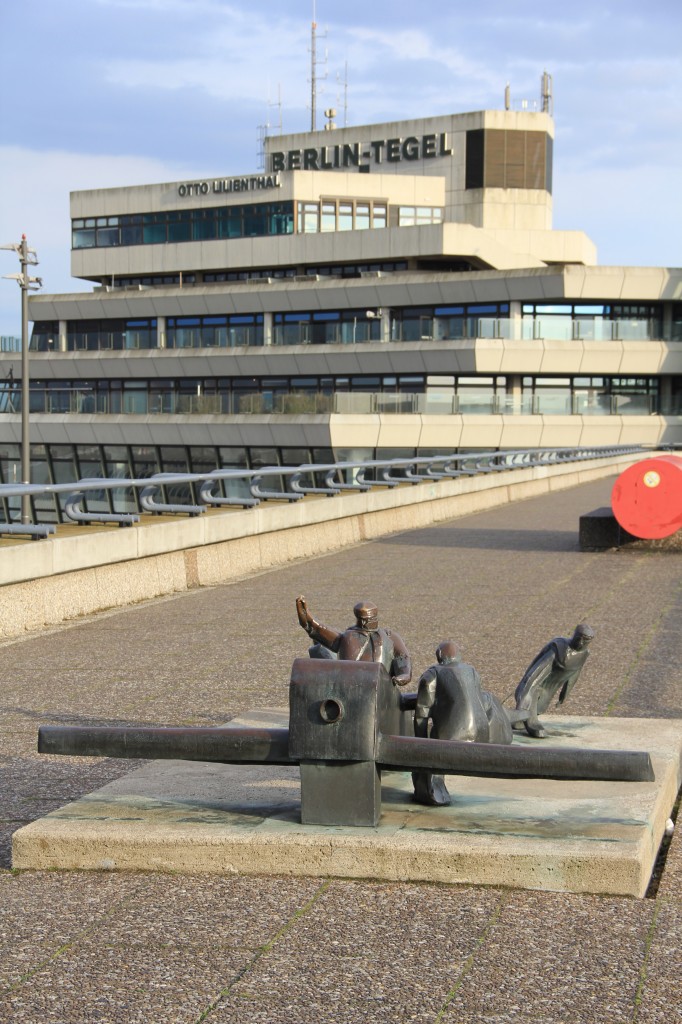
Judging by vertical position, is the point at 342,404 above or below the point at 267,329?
below

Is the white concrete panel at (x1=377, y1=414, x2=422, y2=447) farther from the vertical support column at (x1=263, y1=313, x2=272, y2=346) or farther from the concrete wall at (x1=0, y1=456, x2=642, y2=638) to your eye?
the concrete wall at (x1=0, y1=456, x2=642, y2=638)

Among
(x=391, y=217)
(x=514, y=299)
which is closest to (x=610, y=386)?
(x=514, y=299)

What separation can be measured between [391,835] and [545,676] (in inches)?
82.2

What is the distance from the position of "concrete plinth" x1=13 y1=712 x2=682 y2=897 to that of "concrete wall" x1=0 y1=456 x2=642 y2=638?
646 cm

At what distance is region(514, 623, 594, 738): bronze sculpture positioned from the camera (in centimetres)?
726

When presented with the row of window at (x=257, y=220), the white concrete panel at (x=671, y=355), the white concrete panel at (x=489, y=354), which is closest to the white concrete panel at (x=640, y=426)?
the white concrete panel at (x=671, y=355)

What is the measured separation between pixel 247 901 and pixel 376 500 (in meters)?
19.0

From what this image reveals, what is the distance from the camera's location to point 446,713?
605 centimetres

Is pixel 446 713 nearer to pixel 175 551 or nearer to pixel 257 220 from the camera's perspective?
pixel 175 551

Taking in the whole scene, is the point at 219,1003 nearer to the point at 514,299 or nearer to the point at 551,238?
the point at 514,299

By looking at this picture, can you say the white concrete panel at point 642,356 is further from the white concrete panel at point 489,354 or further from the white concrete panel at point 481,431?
the white concrete panel at point 481,431

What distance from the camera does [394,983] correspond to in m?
4.32

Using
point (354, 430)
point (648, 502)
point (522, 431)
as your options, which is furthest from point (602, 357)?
point (648, 502)

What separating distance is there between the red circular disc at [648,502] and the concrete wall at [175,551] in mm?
4460
